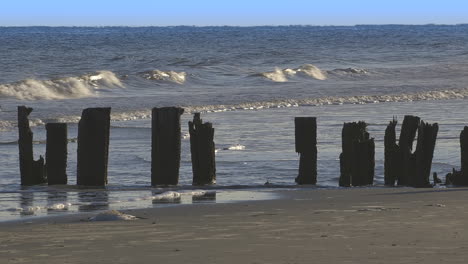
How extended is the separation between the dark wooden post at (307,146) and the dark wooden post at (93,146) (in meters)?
2.19

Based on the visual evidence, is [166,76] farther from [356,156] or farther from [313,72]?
[356,156]

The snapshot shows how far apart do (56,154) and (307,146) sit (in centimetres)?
292

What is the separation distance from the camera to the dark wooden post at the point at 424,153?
11188 mm

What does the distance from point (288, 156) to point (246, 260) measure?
8088 mm

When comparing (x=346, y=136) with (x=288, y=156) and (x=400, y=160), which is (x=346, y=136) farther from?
(x=288, y=156)

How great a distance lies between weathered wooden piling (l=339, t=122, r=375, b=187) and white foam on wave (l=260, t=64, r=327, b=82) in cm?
2734

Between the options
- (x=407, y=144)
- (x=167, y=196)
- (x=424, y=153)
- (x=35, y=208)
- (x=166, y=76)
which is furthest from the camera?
(x=166, y=76)

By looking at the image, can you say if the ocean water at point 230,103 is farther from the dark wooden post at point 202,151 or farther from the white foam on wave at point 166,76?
the dark wooden post at point 202,151

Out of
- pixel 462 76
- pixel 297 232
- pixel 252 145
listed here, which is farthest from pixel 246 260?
pixel 462 76

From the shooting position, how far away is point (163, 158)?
11.7m

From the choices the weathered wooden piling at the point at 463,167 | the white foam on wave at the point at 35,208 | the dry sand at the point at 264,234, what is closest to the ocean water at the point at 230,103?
the white foam on wave at the point at 35,208

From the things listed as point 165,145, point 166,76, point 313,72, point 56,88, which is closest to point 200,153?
point 165,145

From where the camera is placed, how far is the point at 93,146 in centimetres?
1156

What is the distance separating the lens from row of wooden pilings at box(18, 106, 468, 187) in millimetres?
11422
